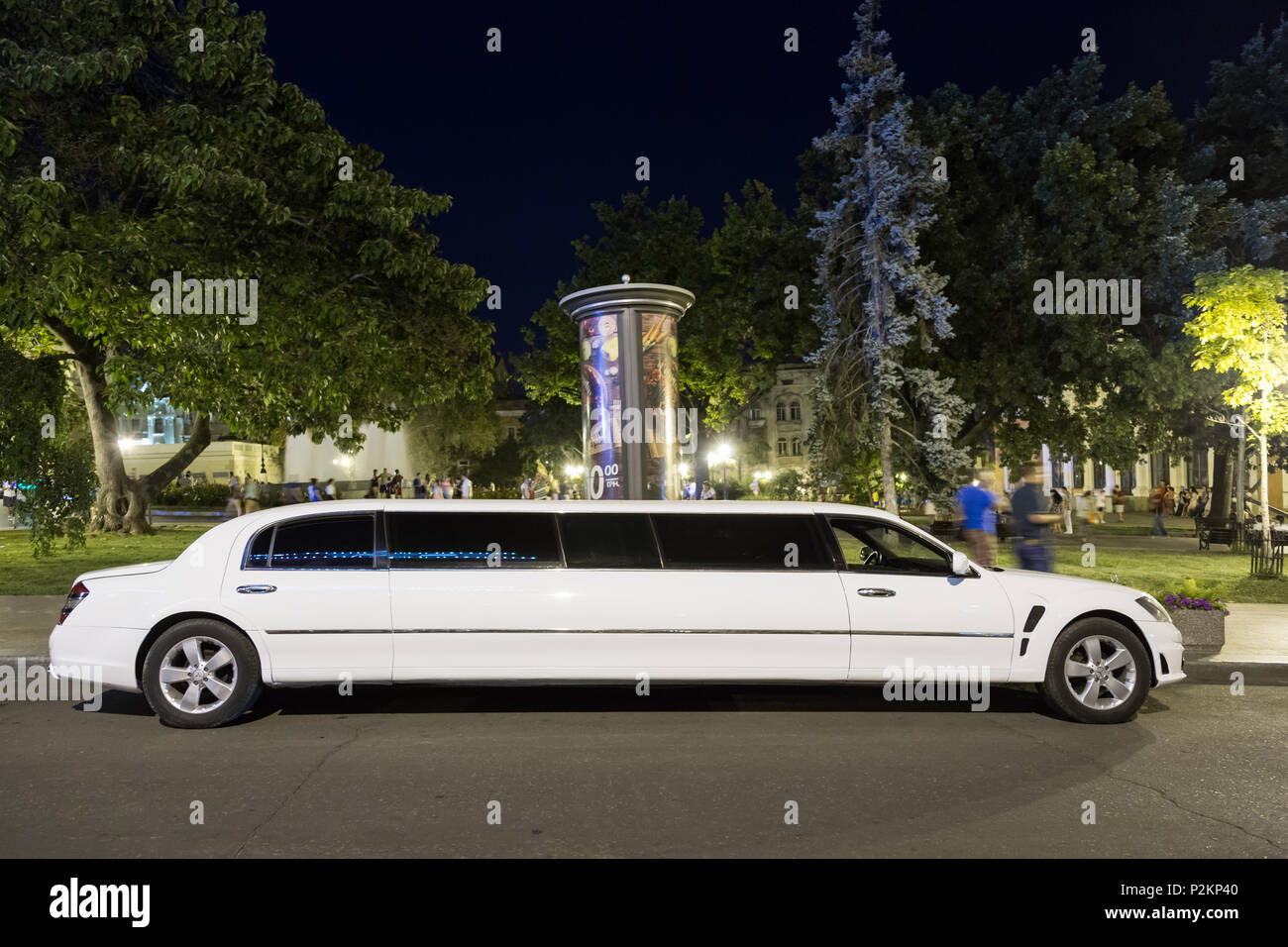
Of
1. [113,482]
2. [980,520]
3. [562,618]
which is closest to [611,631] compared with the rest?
[562,618]

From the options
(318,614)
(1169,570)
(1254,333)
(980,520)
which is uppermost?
(1254,333)

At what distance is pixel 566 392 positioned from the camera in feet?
147

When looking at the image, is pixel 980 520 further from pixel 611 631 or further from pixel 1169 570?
pixel 1169 570

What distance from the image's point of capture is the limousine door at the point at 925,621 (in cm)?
691

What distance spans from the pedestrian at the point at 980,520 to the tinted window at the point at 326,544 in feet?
18.8

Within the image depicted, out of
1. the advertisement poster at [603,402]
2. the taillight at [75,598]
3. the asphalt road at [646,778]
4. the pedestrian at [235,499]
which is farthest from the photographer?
the pedestrian at [235,499]

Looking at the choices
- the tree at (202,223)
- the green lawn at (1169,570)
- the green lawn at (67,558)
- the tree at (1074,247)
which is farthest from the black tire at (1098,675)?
the tree at (1074,247)

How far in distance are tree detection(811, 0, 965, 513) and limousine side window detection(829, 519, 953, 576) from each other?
57.1 feet

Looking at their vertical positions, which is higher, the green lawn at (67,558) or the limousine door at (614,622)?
the limousine door at (614,622)

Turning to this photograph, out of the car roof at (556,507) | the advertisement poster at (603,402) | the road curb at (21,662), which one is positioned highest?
the advertisement poster at (603,402)

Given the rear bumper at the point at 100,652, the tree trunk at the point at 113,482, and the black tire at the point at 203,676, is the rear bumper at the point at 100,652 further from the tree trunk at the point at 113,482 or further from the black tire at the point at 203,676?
the tree trunk at the point at 113,482

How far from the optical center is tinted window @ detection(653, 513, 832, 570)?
7.12m

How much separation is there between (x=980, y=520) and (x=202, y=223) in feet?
48.9

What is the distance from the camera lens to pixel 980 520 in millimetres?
9617
